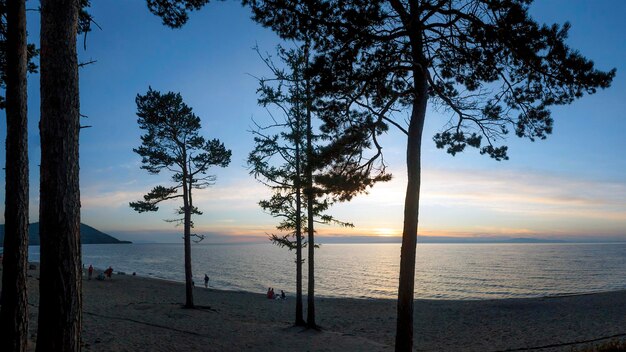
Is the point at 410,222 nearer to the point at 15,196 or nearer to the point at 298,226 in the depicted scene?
the point at 15,196

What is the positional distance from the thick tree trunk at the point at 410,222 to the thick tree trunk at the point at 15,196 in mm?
7574

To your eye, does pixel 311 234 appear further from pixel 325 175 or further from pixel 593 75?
pixel 593 75

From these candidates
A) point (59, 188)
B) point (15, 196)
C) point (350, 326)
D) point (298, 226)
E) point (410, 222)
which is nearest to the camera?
point (59, 188)

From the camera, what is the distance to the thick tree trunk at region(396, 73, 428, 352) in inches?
334

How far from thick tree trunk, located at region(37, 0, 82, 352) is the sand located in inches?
271

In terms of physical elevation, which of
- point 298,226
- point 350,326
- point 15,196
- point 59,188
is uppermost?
point 59,188

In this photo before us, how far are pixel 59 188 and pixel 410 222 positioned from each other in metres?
6.63

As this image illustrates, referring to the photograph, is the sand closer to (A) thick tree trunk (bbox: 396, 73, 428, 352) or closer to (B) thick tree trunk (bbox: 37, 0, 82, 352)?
(A) thick tree trunk (bbox: 396, 73, 428, 352)

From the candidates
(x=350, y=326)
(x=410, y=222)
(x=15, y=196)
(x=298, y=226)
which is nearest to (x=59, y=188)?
(x=15, y=196)

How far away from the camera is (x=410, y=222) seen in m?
8.57

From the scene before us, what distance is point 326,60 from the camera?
9031mm

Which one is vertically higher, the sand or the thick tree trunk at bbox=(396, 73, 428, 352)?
the thick tree trunk at bbox=(396, 73, 428, 352)

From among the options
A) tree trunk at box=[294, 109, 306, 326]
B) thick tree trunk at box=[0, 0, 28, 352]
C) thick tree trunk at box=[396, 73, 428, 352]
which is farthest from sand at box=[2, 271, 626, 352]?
thick tree trunk at box=[396, 73, 428, 352]

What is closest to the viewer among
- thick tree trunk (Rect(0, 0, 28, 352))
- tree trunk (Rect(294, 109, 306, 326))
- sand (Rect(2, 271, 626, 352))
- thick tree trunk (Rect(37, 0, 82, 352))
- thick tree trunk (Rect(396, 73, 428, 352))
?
thick tree trunk (Rect(37, 0, 82, 352))
